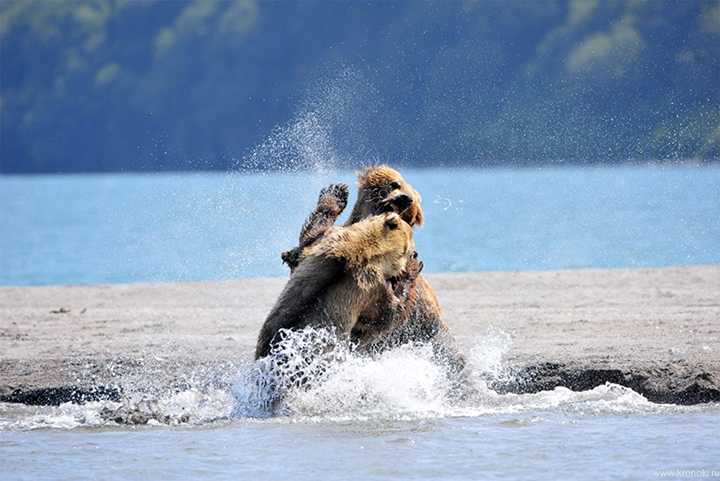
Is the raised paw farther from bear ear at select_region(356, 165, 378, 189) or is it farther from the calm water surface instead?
the calm water surface

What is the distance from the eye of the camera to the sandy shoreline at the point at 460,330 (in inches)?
343

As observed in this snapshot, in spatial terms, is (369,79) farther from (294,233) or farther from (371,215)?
(371,215)

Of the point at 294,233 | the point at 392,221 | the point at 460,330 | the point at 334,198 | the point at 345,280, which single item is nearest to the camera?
the point at 345,280

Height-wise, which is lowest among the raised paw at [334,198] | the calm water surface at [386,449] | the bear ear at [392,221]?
the calm water surface at [386,449]

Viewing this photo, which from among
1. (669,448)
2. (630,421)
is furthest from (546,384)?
(669,448)

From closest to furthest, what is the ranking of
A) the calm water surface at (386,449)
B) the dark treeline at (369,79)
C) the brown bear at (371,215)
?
the calm water surface at (386,449) → the brown bear at (371,215) → the dark treeline at (369,79)

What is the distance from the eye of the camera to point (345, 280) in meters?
6.64

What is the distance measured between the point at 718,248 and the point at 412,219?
58.8ft

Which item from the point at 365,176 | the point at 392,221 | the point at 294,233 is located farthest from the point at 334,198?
the point at 294,233

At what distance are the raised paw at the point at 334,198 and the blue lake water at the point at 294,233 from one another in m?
1.43

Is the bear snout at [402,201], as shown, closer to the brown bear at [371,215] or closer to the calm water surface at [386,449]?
the brown bear at [371,215]

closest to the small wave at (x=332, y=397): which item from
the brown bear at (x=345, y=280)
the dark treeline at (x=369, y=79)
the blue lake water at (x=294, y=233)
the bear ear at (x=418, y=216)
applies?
the brown bear at (x=345, y=280)

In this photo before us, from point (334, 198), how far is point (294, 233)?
7.80 meters

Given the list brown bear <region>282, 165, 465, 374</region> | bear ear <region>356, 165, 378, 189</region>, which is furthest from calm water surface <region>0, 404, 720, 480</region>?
bear ear <region>356, 165, 378, 189</region>
